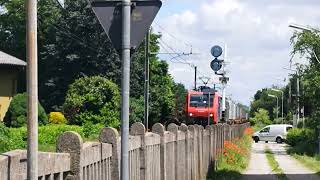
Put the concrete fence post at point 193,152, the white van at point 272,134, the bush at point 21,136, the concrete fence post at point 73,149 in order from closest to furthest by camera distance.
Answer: the concrete fence post at point 73,149 < the concrete fence post at point 193,152 < the bush at point 21,136 < the white van at point 272,134

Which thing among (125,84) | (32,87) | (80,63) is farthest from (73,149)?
(80,63)

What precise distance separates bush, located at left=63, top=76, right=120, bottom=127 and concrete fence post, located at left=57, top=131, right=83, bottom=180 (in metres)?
40.7

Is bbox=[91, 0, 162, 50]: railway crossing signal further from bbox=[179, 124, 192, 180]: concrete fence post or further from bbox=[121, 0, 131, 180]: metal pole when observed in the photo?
bbox=[179, 124, 192, 180]: concrete fence post

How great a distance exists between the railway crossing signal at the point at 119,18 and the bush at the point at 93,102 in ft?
131

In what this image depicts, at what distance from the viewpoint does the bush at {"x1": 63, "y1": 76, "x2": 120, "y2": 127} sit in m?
46.5

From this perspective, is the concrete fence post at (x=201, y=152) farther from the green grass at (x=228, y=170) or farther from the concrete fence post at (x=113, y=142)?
the concrete fence post at (x=113, y=142)

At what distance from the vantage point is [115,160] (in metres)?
7.17

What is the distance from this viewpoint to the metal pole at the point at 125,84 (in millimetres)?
6168

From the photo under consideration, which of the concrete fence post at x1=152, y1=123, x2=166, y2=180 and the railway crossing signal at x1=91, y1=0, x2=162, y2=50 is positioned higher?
the railway crossing signal at x1=91, y1=0, x2=162, y2=50

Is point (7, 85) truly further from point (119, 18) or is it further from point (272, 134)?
point (119, 18)

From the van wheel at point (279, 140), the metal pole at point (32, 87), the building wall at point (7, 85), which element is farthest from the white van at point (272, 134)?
the metal pole at point (32, 87)

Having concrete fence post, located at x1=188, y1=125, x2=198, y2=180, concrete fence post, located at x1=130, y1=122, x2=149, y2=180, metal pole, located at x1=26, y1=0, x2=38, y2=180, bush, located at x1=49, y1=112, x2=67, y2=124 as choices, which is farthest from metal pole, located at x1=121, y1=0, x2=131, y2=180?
bush, located at x1=49, y1=112, x2=67, y2=124

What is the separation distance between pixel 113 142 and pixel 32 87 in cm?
303

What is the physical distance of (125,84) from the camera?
6.18 metres
